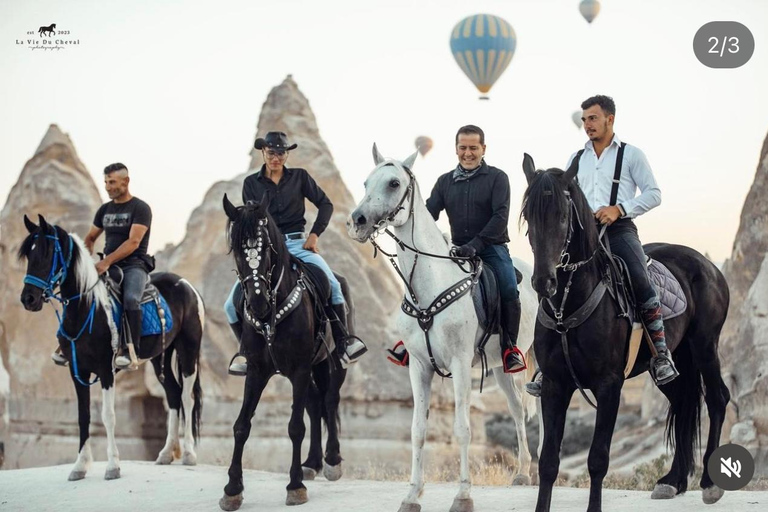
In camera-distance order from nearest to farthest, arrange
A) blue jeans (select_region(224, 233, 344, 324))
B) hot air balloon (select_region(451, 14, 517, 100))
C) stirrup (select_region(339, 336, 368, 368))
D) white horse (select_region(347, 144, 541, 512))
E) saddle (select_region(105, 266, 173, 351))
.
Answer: white horse (select_region(347, 144, 541, 512)) → stirrup (select_region(339, 336, 368, 368)) → blue jeans (select_region(224, 233, 344, 324)) → saddle (select_region(105, 266, 173, 351)) → hot air balloon (select_region(451, 14, 517, 100))

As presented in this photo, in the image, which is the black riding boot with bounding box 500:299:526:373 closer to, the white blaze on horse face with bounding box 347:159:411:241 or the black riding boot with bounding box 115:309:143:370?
the white blaze on horse face with bounding box 347:159:411:241

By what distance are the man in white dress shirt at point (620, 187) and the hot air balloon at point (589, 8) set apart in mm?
34510

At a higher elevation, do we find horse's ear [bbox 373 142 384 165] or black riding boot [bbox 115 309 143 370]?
horse's ear [bbox 373 142 384 165]

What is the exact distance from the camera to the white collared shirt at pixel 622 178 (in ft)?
24.6

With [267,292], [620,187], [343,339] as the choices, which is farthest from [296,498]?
[620,187]

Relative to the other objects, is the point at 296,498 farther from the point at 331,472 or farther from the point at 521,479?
the point at 521,479

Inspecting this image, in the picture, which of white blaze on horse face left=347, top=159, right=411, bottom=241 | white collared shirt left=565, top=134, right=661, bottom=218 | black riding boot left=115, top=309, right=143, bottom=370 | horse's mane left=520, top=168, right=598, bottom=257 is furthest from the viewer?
black riding boot left=115, top=309, right=143, bottom=370

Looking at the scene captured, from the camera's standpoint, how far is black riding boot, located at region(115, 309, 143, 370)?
11117 millimetres

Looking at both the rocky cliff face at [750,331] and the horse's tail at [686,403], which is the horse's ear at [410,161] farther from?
the rocky cliff face at [750,331]

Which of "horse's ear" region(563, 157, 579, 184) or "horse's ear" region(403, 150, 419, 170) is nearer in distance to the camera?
"horse's ear" region(563, 157, 579, 184)

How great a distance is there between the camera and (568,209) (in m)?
6.52

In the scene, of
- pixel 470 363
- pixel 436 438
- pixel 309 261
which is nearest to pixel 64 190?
pixel 436 438

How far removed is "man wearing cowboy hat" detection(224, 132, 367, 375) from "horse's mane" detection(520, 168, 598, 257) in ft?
11.9

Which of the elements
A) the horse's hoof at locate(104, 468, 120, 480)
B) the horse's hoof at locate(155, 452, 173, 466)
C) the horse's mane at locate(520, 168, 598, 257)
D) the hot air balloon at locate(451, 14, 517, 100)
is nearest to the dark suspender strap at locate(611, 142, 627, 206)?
the horse's mane at locate(520, 168, 598, 257)
